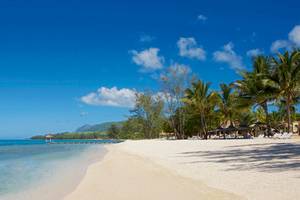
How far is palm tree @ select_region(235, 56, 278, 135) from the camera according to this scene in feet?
93.7

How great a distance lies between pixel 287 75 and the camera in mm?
26344

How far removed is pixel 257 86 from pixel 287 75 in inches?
157

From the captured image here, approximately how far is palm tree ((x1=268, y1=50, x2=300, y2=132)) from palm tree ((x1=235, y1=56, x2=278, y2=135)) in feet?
1.88

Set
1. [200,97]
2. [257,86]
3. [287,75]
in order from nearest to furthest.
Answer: [287,75] → [257,86] → [200,97]

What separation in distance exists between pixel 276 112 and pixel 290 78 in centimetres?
2671

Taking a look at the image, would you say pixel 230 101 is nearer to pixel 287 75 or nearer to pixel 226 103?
pixel 226 103

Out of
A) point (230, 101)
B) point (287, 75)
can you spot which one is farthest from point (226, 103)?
point (287, 75)

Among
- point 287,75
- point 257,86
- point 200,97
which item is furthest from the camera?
point 200,97

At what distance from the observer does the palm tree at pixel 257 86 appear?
28.5 m

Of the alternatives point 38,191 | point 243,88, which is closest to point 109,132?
point 243,88

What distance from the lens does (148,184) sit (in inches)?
290

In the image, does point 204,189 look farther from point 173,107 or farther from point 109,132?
point 109,132

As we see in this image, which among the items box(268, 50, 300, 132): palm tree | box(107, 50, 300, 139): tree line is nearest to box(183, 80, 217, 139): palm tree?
box(107, 50, 300, 139): tree line

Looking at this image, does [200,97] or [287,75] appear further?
[200,97]
